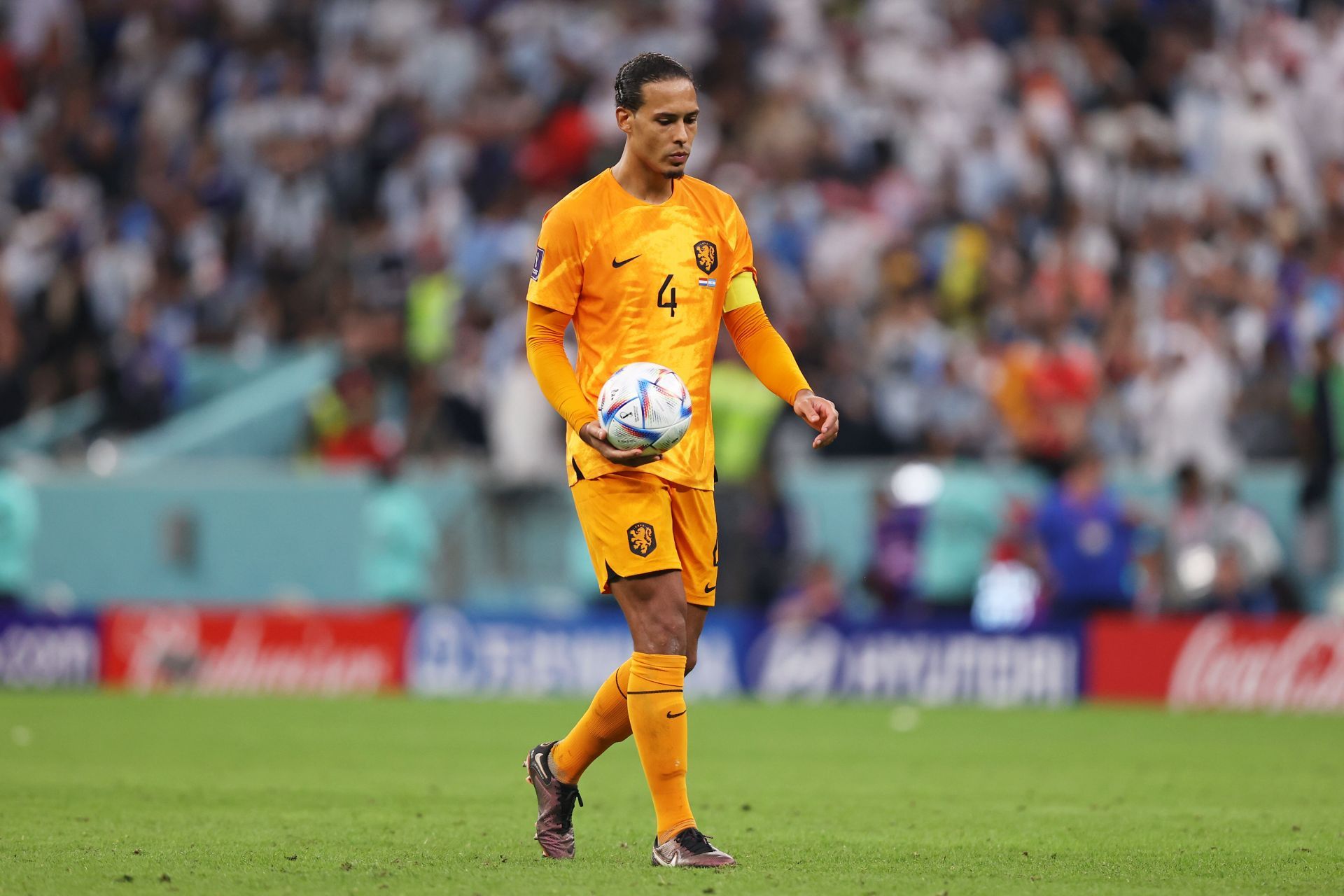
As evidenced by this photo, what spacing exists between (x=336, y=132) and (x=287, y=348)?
258cm

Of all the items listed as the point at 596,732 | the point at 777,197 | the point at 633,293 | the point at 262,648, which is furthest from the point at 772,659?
the point at 633,293

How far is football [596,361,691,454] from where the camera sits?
21.3ft

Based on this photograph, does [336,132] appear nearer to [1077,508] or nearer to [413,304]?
[413,304]

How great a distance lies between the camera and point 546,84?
21578 mm

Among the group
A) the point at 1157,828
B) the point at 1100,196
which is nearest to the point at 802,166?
the point at 1100,196

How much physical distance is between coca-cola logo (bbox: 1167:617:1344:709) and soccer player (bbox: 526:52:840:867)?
9.12 metres

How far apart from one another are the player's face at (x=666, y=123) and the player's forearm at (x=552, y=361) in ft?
2.07

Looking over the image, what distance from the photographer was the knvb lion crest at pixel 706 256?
6941mm

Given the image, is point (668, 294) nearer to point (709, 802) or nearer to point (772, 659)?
point (709, 802)

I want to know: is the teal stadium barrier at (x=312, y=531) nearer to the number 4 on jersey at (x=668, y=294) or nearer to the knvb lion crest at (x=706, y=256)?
the knvb lion crest at (x=706, y=256)

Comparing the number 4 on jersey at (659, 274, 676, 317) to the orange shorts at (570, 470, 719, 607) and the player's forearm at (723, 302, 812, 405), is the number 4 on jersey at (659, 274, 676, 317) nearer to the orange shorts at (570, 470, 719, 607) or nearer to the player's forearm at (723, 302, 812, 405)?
the player's forearm at (723, 302, 812, 405)

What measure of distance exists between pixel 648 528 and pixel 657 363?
1.87ft

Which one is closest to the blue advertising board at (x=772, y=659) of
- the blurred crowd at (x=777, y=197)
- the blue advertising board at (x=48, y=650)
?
the blurred crowd at (x=777, y=197)

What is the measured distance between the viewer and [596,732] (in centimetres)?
704
